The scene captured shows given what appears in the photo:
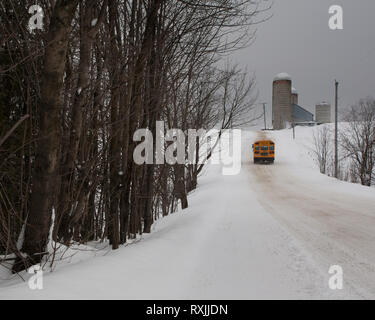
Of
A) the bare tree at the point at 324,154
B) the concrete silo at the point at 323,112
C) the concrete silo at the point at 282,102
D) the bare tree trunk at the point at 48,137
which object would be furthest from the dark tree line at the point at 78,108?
the concrete silo at the point at 323,112

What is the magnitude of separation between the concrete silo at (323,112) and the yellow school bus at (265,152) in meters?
48.3

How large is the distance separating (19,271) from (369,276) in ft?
14.6

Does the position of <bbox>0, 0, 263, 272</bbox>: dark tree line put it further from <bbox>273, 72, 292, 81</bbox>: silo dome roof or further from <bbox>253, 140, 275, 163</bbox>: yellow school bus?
<bbox>273, 72, 292, 81</bbox>: silo dome roof

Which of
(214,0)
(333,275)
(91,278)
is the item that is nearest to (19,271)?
(91,278)

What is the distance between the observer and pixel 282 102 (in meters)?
71.8

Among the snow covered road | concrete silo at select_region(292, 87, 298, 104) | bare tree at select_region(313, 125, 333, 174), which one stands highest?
concrete silo at select_region(292, 87, 298, 104)

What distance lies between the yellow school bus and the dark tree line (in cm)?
2262

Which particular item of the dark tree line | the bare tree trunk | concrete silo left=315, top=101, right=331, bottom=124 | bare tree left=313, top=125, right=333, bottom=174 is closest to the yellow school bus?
bare tree left=313, top=125, right=333, bottom=174

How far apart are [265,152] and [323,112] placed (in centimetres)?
5011

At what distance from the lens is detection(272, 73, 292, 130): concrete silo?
71.5 m

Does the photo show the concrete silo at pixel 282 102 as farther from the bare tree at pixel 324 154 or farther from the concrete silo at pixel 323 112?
the bare tree at pixel 324 154

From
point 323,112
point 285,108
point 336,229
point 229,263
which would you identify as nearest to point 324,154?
point 336,229
